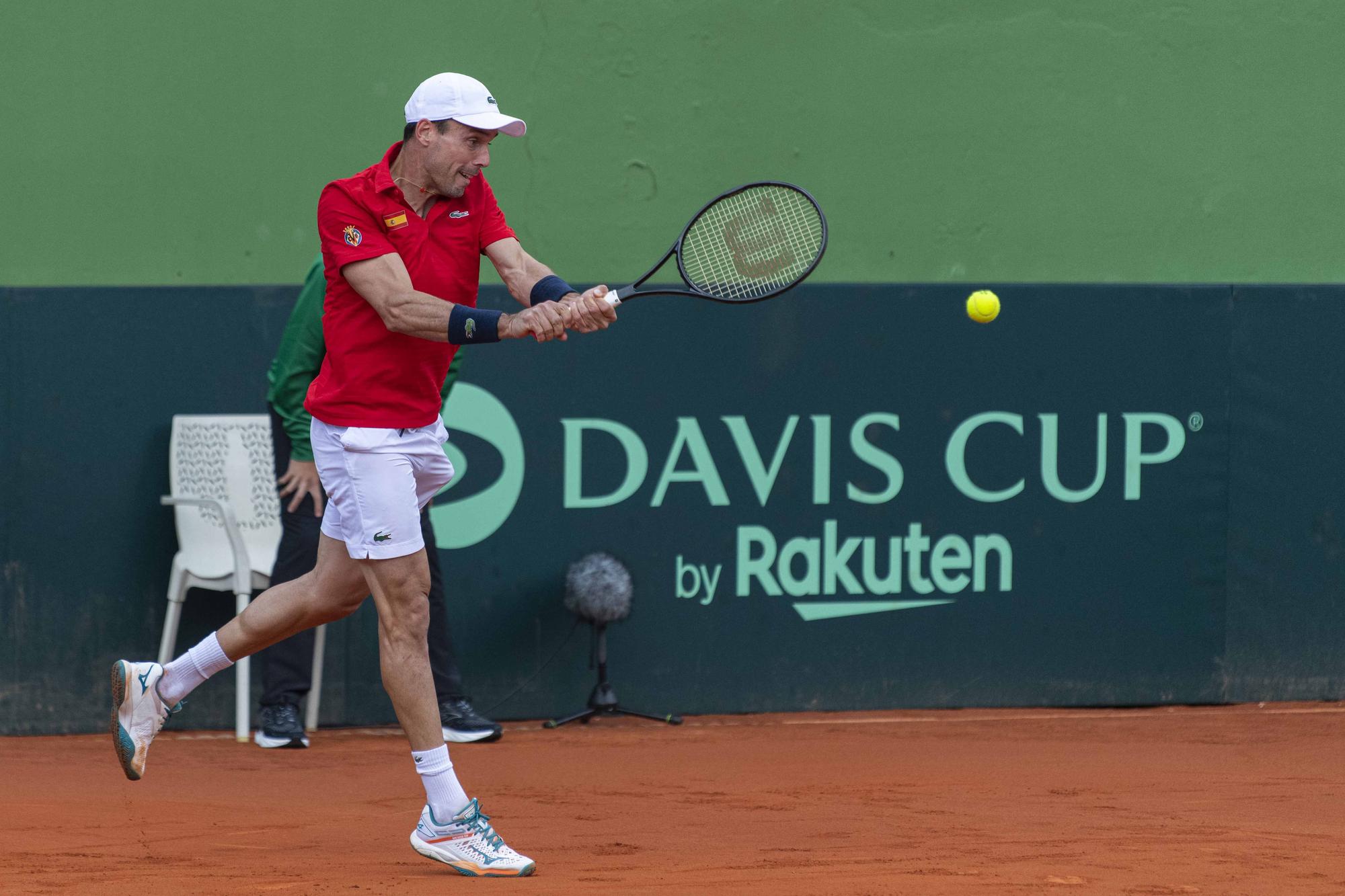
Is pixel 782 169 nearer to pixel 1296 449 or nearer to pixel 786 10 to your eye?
pixel 786 10

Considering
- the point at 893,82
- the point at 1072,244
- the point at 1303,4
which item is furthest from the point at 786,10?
the point at 1303,4

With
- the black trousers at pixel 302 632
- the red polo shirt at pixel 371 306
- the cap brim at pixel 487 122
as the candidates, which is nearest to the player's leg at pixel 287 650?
the black trousers at pixel 302 632

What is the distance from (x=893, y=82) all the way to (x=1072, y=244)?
0.88m

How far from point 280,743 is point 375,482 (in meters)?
1.81

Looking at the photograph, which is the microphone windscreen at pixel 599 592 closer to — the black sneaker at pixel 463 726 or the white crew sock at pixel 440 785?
the black sneaker at pixel 463 726

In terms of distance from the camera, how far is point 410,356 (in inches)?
155

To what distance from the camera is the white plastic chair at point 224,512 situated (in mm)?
5410

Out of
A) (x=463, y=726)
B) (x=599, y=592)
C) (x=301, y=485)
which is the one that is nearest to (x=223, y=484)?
(x=301, y=485)

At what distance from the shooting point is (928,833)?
4.27 metres

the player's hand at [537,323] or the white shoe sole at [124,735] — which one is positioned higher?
→ the player's hand at [537,323]

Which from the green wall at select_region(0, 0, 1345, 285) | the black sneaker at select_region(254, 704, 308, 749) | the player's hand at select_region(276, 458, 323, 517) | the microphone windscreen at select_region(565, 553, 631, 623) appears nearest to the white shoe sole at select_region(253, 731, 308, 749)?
the black sneaker at select_region(254, 704, 308, 749)

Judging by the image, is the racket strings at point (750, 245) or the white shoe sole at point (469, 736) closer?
the racket strings at point (750, 245)

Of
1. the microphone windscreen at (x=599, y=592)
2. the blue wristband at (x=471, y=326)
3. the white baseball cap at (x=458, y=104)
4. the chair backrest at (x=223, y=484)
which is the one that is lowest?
the microphone windscreen at (x=599, y=592)

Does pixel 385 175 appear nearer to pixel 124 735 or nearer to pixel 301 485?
pixel 124 735
